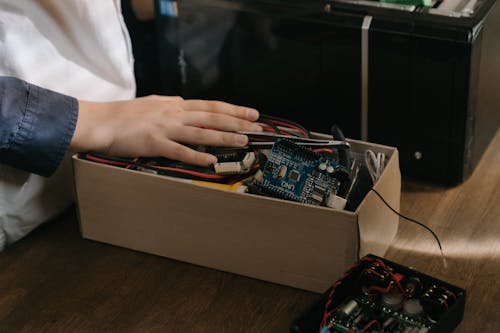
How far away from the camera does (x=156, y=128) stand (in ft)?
3.54

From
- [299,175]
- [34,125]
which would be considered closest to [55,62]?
[34,125]

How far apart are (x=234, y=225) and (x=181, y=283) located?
0.10 meters

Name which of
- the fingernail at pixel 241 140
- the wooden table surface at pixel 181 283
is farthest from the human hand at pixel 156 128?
the wooden table surface at pixel 181 283

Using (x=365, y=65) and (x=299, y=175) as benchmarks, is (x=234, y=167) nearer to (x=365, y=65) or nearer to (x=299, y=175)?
(x=299, y=175)

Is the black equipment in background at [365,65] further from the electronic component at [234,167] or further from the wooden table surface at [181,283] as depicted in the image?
the electronic component at [234,167]

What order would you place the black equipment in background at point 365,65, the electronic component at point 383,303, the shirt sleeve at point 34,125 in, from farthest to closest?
1. the black equipment in background at point 365,65
2. the shirt sleeve at point 34,125
3. the electronic component at point 383,303

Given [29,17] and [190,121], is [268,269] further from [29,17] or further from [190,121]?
[29,17]

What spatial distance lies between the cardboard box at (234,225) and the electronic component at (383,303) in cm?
3

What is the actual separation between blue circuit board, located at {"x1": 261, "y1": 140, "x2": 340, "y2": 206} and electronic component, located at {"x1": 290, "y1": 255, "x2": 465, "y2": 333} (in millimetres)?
97

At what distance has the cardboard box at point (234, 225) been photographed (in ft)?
3.14

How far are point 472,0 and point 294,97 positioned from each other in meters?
0.29

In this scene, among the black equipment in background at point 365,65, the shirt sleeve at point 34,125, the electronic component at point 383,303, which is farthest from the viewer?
the black equipment in background at point 365,65

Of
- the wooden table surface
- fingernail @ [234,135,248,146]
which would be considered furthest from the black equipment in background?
fingernail @ [234,135,248,146]

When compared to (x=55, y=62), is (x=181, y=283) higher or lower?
lower
